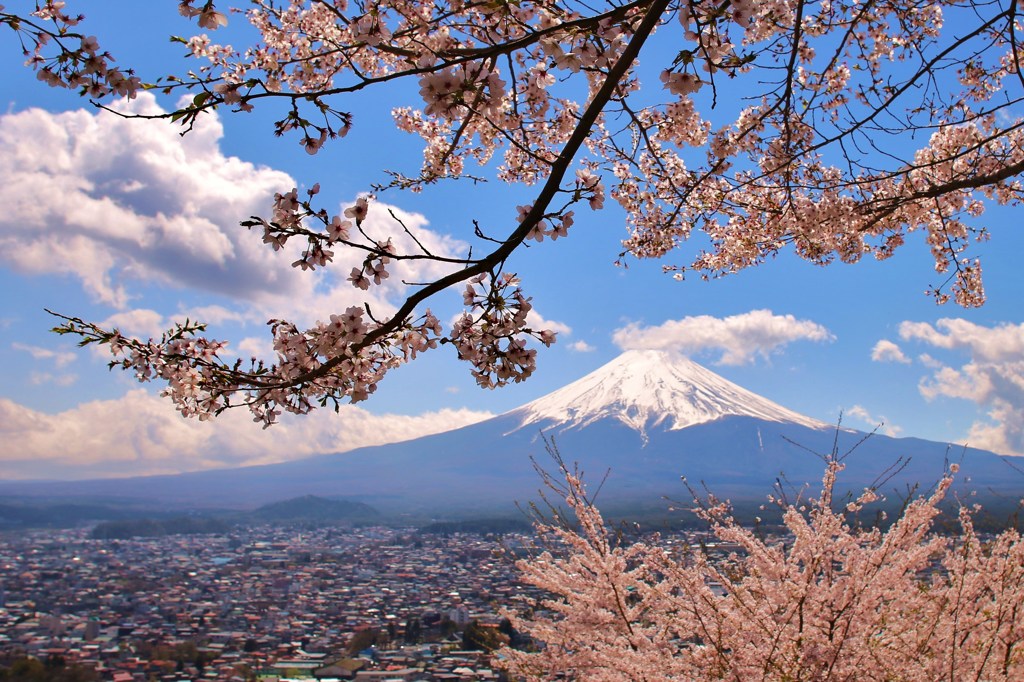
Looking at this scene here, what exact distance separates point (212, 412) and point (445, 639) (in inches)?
396

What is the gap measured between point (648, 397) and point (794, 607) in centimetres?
11159

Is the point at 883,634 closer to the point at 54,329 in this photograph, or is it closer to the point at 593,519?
the point at 593,519

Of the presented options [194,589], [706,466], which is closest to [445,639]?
[194,589]

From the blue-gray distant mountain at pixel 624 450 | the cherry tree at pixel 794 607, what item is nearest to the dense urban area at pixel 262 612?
the cherry tree at pixel 794 607

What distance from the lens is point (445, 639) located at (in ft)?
35.6

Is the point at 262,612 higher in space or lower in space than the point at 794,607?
lower

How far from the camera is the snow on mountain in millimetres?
106688

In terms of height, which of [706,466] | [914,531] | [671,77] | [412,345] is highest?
[671,77]

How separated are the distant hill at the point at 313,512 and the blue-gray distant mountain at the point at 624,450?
23.0m

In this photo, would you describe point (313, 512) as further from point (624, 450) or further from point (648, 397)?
point (648, 397)

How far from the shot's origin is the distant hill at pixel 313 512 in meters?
52.8

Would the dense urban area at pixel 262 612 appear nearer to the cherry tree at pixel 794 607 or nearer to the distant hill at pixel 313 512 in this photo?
the cherry tree at pixel 794 607

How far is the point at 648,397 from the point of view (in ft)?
368

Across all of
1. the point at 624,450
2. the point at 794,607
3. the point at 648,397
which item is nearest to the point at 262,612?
the point at 794,607
